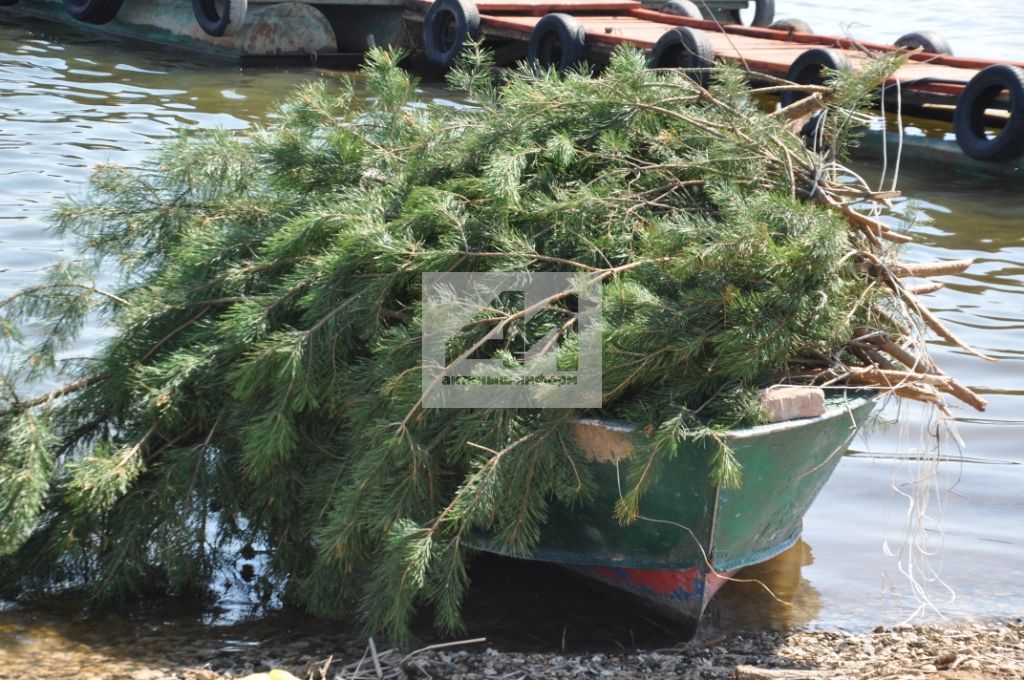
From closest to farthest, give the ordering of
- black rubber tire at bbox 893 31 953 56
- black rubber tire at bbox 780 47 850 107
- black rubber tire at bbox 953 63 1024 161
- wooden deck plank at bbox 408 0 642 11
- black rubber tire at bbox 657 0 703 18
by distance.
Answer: black rubber tire at bbox 953 63 1024 161 < black rubber tire at bbox 780 47 850 107 < black rubber tire at bbox 893 31 953 56 < wooden deck plank at bbox 408 0 642 11 < black rubber tire at bbox 657 0 703 18

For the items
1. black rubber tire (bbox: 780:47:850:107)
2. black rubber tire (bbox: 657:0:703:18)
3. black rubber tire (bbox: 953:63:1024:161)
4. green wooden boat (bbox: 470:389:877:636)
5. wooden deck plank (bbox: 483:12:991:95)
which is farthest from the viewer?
black rubber tire (bbox: 657:0:703:18)

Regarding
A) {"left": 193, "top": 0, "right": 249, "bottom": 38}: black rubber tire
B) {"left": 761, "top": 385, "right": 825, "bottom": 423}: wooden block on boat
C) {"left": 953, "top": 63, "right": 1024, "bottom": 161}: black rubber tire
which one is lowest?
{"left": 761, "top": 385, "right": 825, "bottom": 423}: wooden block on boat

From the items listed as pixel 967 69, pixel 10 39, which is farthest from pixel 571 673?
pixel 10 39

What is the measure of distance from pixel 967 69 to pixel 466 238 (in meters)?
9.30

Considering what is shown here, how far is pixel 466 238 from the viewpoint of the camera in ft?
12.0

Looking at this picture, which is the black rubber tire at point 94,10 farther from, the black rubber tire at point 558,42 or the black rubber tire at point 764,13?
the black rubber tire at point 764,13

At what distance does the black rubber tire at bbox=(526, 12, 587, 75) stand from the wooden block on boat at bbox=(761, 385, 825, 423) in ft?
31.3

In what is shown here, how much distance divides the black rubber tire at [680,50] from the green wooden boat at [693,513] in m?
8.07

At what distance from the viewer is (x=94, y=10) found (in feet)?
48.5

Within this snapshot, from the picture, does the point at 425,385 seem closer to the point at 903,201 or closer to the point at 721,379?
the point at 721,379

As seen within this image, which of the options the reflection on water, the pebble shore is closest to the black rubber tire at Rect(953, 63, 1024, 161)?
the pebble shore

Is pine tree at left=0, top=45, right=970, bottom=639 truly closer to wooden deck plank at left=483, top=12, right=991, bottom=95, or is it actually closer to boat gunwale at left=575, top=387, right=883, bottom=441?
boat gunwale at left=575, top=387, right=883, bottom=441

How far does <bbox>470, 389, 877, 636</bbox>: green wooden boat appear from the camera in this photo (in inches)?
136

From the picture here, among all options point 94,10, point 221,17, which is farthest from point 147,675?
point 94,10
